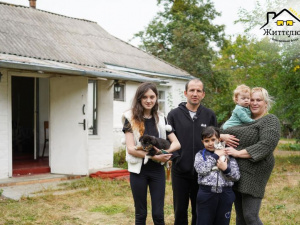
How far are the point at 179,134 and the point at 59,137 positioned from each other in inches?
224

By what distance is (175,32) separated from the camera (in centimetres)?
2081

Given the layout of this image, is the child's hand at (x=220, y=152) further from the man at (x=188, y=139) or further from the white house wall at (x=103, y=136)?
the white house wall at (x=103, y=136)

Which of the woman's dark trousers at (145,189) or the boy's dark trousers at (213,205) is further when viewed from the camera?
the woman's dark trousers at (145,189)

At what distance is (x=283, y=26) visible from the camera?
1216 centimetres

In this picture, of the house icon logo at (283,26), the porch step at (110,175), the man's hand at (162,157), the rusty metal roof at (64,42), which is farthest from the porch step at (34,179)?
the house icon logo at (283,26)

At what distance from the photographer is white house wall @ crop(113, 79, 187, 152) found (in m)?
13.2

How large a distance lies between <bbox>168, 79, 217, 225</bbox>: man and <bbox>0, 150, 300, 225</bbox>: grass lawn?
1.51 meters

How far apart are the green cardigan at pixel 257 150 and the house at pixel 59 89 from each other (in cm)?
535

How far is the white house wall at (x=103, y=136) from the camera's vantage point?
32.7 feet

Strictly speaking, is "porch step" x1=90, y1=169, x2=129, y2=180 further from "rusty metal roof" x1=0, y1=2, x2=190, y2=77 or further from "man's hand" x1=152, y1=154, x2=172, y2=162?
"man's hand" x1=152, y1=154, x2=172, y2=162

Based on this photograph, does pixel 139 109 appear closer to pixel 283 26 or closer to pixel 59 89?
pixel 59 89

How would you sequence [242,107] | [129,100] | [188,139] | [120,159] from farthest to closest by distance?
[129,100] < [120,159] < [188,139] < [242,107]

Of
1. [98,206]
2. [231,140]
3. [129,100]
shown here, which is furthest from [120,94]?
[231,140]

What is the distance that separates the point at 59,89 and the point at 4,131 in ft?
5.37
